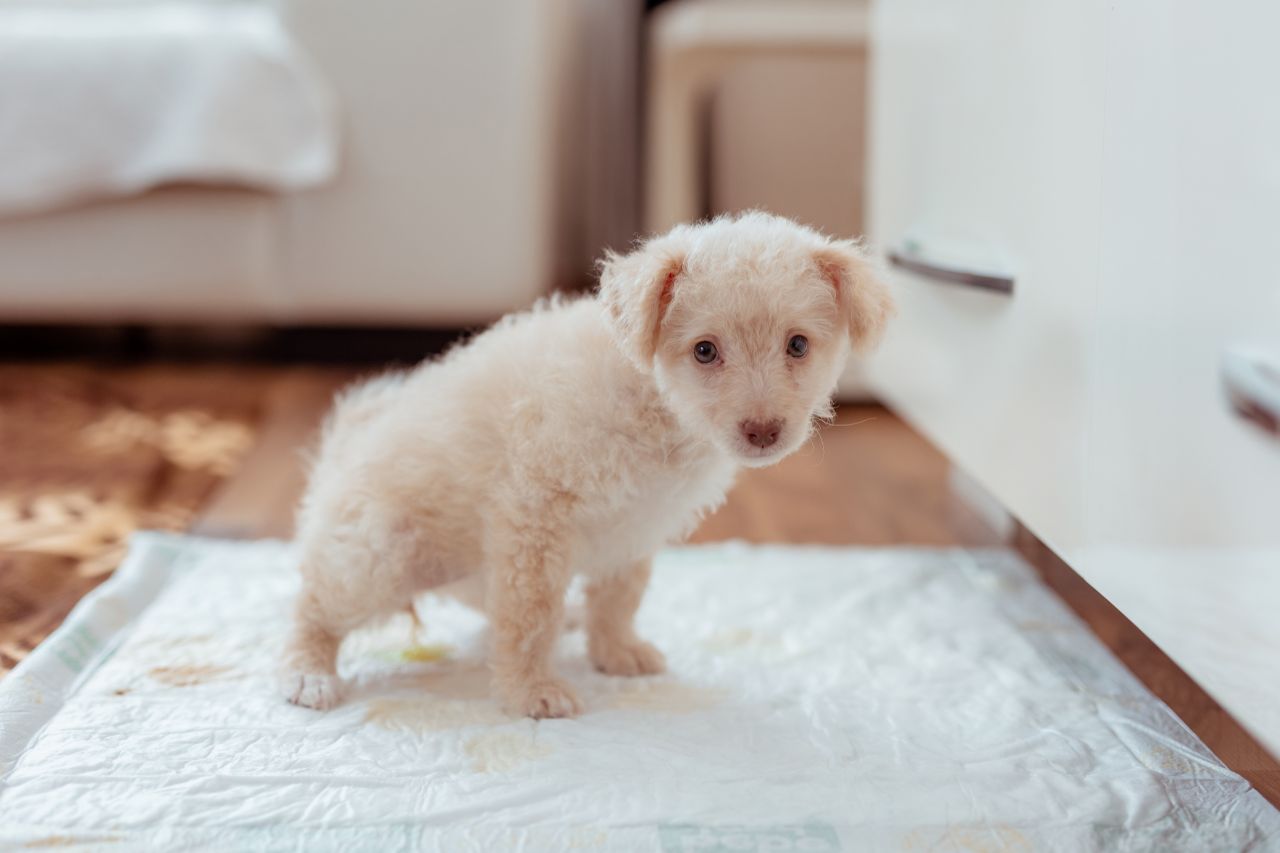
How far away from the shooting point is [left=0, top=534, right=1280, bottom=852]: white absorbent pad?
3.32ft

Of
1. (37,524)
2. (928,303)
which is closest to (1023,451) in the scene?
(928,303)

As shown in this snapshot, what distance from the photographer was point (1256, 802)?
108cm

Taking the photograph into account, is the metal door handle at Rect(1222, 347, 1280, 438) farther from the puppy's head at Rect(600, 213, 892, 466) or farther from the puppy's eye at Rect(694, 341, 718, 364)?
the puppy's eye at Rect(694, 341, 718, 364)

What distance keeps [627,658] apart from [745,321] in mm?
445

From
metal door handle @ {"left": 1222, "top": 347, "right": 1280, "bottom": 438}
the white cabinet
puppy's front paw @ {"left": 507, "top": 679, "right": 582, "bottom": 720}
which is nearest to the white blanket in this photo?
the white cabinet

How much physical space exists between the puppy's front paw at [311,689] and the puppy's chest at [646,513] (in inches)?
11.1

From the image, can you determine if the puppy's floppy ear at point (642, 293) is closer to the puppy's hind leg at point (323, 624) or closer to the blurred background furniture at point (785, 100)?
the puppy's hind leg at point (323, 624)

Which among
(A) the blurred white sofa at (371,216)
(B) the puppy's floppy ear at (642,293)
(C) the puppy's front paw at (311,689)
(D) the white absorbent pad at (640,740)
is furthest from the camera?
(A) the blurred white sofa at (371,216)

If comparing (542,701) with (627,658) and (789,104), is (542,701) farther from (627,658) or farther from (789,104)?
(789,104)

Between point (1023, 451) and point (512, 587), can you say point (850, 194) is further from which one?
point (512, 587)

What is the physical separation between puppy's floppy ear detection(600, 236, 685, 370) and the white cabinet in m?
0.42

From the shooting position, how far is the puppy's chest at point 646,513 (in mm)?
1213

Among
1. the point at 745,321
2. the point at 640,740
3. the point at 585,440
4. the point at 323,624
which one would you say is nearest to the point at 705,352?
the point at 745,321

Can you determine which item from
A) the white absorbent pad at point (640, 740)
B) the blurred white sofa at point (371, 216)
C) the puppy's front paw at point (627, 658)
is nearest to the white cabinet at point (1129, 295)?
the white absorbent pad at point (640, 740)
